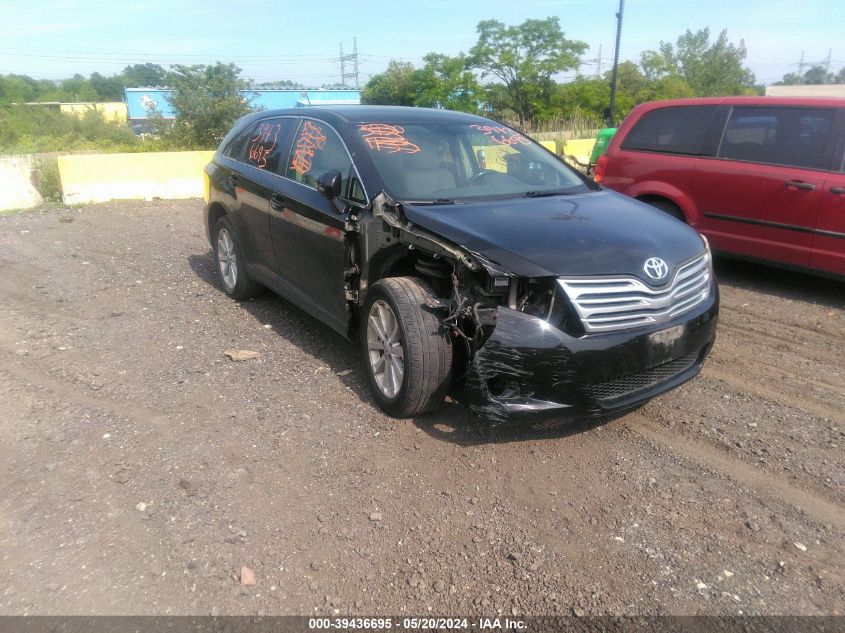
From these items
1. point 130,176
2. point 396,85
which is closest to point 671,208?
point 130,176

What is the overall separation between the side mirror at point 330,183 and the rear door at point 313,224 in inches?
3.0

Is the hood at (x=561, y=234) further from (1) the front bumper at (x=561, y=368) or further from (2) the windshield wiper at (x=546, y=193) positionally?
(1) the front bumper at (x=561, y=368)

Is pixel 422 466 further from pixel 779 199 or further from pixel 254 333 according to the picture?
pixel 779 199

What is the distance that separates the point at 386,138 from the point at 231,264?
244 cm

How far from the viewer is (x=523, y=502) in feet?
10.4

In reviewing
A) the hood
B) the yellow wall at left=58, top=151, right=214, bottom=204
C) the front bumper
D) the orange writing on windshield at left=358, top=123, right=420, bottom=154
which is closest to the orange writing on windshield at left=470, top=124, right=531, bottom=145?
the orange writing on windshield at left=358, top=123, right=420, bottom=154

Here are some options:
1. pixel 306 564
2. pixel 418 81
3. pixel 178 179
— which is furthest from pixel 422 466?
pixel 418 81

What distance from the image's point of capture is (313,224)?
4.52m

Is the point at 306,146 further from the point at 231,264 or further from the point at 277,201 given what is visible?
the point at 231,264

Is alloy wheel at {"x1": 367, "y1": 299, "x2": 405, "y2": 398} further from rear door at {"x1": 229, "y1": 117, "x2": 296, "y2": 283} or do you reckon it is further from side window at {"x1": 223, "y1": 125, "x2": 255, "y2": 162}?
side window at {"x1": 223, "y1": 125, "x2": 255, "y2": 162}

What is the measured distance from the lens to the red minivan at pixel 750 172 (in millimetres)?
5785

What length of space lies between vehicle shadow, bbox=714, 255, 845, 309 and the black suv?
272 centimetres

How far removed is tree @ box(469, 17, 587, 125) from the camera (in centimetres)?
3916

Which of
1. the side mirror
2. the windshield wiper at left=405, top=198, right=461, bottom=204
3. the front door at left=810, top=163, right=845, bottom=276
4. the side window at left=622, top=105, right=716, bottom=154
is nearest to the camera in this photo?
the windshield wiper at left=405, top=198, right=461, bottom=204
